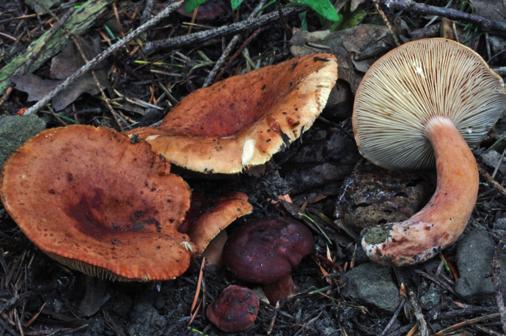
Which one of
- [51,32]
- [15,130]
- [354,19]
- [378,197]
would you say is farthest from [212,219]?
[51,32]

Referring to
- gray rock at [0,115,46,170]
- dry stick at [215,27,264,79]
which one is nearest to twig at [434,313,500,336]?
dry stick at [215,27,264,79]

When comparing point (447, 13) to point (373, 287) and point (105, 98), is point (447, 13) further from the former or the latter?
point (105, 98)

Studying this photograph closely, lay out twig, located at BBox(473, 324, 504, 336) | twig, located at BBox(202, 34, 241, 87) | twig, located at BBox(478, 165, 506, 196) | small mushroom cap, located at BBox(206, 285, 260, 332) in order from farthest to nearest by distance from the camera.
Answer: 1. twig, located at BBox(202, 34, 241, 87)
2. twig, located at BBox(478, 165, 506, 196)
3. small mushroom cap, located at BBox(206, 285, 260, 332)
4. twig, located at BBox(473, 324, 504, 336)

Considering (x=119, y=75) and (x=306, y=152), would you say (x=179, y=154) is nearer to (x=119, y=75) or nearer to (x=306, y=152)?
(x=306, y=152)

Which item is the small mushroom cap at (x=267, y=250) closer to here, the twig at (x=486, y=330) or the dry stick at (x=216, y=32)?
the twig at (x=486, y=330)

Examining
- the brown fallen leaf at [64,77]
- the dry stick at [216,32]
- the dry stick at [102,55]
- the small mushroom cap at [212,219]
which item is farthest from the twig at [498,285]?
the brown fallen leaf at [64,77]

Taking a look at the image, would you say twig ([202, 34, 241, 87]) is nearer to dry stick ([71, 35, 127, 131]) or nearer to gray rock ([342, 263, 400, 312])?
dry stick ([71, 35, 127, 131])
